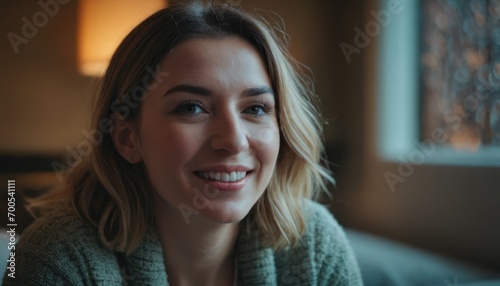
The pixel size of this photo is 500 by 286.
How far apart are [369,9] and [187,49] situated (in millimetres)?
879

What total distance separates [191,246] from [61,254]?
16cm

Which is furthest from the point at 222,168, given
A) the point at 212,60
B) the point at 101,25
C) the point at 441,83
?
the point at 441,83

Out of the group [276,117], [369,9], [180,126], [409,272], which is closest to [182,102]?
[180,126]

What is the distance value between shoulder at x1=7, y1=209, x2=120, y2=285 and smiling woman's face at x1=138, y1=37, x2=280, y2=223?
10cm

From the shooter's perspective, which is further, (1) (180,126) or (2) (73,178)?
(2) (73,178)

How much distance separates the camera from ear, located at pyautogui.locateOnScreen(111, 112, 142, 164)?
0.62 metres

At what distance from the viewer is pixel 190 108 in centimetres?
58

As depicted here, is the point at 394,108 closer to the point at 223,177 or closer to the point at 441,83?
the point at 441,83

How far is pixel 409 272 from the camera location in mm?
1032

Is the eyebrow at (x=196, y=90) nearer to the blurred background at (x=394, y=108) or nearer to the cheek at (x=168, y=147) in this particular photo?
the cheek at (x=168, y=147)

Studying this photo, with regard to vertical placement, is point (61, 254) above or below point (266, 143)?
A: below

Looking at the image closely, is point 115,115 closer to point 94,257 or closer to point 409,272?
point 94,257

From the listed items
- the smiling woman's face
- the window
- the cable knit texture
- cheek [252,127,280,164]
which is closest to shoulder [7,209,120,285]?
the cable knit texture

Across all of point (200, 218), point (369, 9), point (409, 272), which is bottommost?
point (409, 272)
